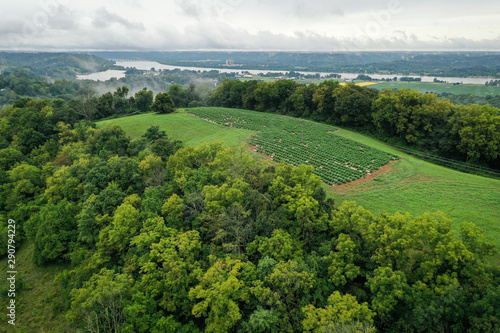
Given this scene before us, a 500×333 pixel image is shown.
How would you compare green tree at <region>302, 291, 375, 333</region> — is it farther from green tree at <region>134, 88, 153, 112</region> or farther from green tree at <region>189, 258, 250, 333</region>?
green tree at <region>134, 88, 153, 112</region>

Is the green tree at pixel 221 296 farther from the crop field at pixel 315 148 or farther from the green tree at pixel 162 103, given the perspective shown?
the green tree at pixel 162 103

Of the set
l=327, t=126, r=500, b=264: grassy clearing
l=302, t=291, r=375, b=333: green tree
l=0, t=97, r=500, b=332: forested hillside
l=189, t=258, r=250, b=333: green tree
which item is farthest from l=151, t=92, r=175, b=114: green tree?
l=302, t=291, r=375, b=333: green tree

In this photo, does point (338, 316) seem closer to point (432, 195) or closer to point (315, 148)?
point (432, 195)

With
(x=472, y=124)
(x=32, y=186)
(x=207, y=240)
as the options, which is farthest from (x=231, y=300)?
(x=472, y=124)

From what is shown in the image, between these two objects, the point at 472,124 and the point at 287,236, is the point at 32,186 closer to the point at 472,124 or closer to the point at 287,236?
the point at 287,236

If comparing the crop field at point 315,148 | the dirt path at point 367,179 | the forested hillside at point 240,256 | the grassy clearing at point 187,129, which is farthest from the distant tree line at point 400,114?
the forested hillside at point 240,256

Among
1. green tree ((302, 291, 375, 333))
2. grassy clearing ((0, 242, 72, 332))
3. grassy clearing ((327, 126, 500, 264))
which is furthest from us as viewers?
grassy clearing ((327, 126, 500, 264))
